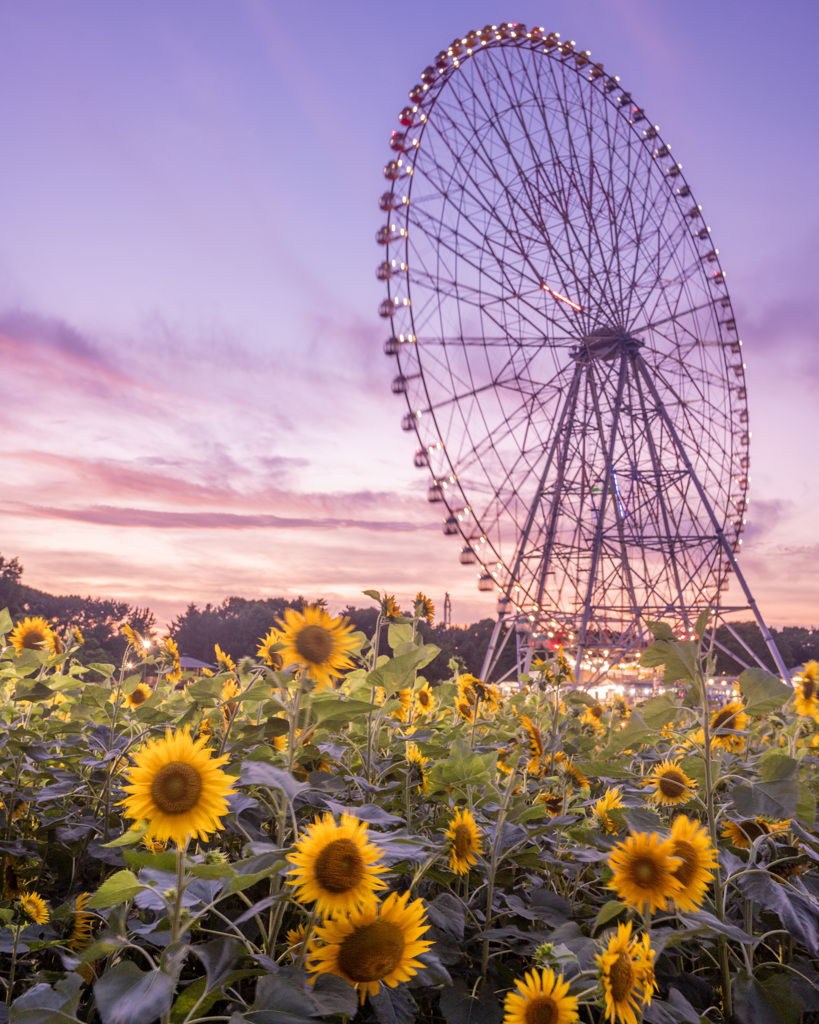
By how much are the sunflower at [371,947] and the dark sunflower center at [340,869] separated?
0.14 feet

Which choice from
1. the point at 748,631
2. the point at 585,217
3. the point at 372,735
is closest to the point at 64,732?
the point at 372,735

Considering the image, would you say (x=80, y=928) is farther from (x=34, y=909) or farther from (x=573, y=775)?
(x=573, y=775)

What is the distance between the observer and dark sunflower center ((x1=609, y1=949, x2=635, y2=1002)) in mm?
1095

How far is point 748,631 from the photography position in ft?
184

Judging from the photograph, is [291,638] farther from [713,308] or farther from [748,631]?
[748,631]

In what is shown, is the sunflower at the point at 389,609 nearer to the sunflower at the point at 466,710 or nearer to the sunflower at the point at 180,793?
the sunflower at the point at 180,793

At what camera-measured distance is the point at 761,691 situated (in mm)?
1675

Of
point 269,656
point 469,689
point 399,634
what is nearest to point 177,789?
point 269,656

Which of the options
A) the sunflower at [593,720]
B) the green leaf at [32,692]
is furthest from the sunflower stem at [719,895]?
the green leaf at [32,692]

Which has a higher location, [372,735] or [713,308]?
[713,308]

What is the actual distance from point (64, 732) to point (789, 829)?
2144mm

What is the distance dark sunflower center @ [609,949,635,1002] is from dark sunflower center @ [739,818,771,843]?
921 mm

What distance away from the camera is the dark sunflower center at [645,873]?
1.28 m

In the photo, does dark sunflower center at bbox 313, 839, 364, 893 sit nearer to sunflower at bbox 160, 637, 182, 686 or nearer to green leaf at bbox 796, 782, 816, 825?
green leaf at bbox 796, 782, 816, 825
